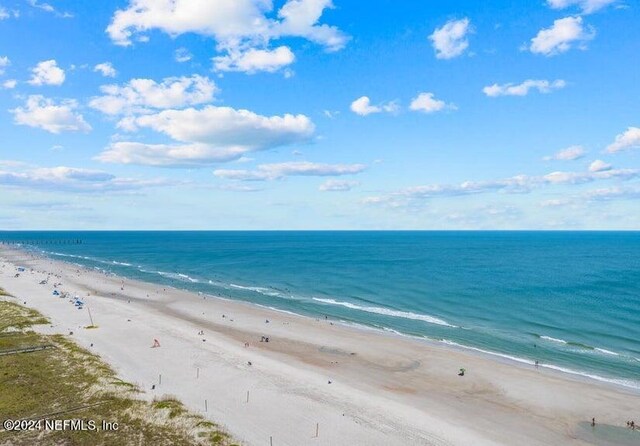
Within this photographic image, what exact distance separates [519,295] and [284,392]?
6772 cm

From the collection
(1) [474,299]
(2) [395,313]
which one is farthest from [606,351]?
(1) [474,299]

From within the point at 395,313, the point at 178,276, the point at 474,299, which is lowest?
the point at 395,313

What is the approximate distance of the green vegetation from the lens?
97.5 feet

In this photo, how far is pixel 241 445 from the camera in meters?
29.8

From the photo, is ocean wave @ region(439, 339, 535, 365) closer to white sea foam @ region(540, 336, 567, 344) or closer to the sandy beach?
the sandy beach

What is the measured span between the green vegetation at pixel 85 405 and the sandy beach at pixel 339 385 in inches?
84.6

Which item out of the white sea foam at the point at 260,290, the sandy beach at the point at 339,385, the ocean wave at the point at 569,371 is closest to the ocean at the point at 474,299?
the ocean wave at the point at 569,371

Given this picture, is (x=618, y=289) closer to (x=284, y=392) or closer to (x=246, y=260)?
(x=284, y=392)

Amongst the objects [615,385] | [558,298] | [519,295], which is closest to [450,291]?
[519,295]

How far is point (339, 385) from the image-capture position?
142ft

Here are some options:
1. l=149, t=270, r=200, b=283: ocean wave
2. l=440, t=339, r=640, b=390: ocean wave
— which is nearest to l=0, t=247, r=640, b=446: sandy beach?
l=440, t=339, r=640, b=390: ocean wave

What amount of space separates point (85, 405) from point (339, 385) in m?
22.4

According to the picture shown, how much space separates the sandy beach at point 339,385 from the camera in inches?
1331

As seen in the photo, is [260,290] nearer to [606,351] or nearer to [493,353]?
[493,353]
